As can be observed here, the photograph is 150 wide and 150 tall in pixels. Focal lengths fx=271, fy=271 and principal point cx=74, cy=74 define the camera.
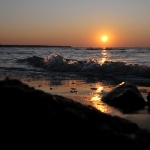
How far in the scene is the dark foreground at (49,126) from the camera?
67.1 inches

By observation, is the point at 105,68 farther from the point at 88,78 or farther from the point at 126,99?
the point at 126,99

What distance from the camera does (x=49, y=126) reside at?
1.77 metres

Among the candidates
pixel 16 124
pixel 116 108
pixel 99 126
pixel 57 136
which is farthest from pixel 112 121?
pixel 116 108

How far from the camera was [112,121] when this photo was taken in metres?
2.21

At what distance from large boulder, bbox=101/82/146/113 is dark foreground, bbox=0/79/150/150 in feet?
11.7

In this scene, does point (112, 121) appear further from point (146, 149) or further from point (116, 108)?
point (116, 108)

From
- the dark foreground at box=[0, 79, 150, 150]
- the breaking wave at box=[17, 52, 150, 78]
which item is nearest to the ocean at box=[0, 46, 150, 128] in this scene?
the breaking wave at box=[17, 52, 150, 78]

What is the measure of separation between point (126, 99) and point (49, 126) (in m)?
4.21

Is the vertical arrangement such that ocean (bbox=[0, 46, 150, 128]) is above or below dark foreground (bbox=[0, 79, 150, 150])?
below

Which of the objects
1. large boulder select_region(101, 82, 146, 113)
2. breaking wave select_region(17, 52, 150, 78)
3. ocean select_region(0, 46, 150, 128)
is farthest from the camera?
breaking wave select_region(17, 52, 150, 78)

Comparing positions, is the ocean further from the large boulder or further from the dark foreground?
the dark foreground

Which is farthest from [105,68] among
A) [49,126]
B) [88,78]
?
[49,126]

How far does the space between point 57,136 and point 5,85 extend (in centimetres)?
63

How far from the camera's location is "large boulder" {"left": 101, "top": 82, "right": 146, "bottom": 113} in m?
5.59
